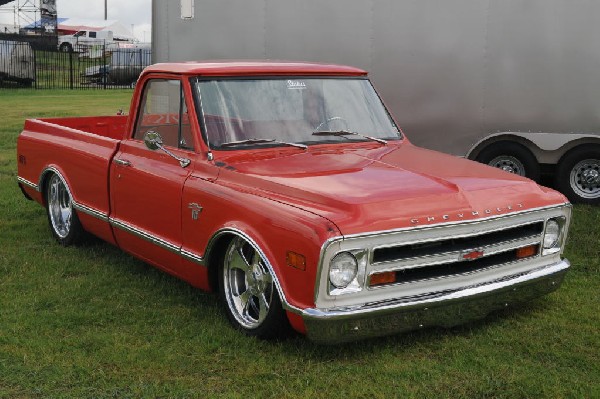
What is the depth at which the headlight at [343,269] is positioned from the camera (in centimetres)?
398

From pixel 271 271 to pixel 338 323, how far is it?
47cm

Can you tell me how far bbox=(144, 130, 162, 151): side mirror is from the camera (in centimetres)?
524

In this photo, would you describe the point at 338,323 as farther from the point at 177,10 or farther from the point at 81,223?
the point at 177,10

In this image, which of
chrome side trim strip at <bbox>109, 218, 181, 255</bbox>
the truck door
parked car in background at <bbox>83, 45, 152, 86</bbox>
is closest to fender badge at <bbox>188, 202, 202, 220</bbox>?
the truck door

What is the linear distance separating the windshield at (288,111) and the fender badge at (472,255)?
54.1 inches

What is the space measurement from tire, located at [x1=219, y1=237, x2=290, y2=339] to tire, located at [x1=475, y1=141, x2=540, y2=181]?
4588 millimetres

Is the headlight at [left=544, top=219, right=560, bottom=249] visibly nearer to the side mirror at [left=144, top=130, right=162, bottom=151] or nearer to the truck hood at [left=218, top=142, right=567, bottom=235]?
the truck hood at [left=218, top=142, right=567, bottom=235]

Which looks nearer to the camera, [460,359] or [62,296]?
[460,359]

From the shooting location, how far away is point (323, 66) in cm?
569

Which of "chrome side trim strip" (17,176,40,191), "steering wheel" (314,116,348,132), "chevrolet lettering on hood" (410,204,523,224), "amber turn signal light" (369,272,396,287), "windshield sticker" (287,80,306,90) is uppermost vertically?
"windshield sticker" (287,80,306,90)

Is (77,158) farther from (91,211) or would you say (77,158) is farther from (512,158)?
(512,158)

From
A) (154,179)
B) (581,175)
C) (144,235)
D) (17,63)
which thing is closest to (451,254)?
(154,179)

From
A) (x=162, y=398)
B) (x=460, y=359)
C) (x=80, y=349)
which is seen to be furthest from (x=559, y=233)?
(x=80, y=349)

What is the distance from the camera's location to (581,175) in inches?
329
